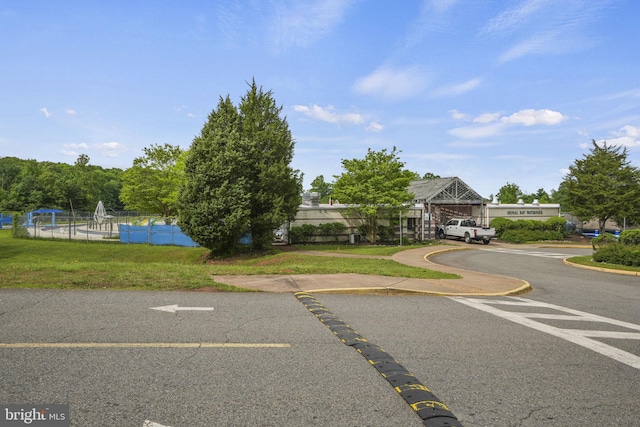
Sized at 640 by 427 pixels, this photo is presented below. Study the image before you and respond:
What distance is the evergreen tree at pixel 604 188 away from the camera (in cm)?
3547

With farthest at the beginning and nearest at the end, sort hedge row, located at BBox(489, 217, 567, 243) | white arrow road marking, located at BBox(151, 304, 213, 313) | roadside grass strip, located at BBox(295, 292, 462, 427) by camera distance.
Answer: hedge row, located at BBox(489, 217, 567, 243) → white arrow road marking, located at BBox(151, 304, 213, 313) → roadside grass strip, located at BBox(295, 292, 462, 427)

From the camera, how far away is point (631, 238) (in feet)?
59.7

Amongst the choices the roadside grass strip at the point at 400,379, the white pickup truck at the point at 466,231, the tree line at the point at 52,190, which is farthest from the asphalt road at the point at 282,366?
the tree line at the point at 52,190

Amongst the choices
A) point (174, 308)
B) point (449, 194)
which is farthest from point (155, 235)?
point (449, 194)

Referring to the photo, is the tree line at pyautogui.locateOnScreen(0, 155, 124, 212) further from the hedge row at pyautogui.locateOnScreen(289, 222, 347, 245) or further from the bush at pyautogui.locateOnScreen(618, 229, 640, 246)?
the bush at pyautogui.locateOnScreen(618, 229, 640, 246)

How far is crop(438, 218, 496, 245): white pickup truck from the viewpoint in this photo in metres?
32.1

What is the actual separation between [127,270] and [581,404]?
34.3 feet

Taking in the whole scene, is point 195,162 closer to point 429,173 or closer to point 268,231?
point 268,231

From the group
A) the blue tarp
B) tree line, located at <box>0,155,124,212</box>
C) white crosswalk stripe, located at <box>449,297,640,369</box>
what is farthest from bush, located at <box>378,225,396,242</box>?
tree line, located at <box>0,155,124,212</box>

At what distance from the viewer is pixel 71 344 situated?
5016 millimetres

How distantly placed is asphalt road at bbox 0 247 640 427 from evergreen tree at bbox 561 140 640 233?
34.5 metres

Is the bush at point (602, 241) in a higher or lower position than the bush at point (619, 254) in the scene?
higher

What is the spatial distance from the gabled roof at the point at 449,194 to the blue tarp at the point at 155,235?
21.1m

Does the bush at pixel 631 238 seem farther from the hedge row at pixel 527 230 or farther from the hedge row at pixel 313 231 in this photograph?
the hedge row at pixel 313 231
